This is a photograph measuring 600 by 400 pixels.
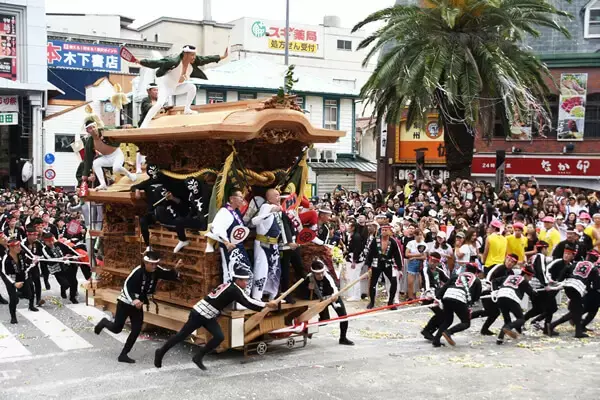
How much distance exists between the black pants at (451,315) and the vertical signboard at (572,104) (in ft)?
70.7

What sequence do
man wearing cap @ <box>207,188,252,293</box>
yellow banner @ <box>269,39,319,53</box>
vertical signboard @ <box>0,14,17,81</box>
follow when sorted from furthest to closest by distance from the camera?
1. yellow banner @ <box>269,39,319,53</box>
2. vertical signboard @ <box>0,14,17,81</box>
3. man wearing cap @ <box>207,188,252,293</box>

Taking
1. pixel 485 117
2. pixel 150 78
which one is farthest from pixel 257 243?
pixel 150 78

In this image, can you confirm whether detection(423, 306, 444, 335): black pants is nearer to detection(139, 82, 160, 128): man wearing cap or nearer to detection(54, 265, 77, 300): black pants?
detection(139, 82, 160, 128): man wearing cap

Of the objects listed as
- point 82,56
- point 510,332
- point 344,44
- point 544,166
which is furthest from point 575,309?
point 344,44

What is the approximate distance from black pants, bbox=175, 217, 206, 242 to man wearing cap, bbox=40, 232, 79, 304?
522 centimetres

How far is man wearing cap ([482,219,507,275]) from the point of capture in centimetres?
1403

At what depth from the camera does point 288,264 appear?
11.1m

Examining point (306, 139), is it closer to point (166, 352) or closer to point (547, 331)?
point (166, 352)

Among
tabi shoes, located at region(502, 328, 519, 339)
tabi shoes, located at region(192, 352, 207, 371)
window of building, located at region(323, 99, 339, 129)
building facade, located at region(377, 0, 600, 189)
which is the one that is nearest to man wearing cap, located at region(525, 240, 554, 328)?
tabi shoes, located at region(502, 328, 519, 339)

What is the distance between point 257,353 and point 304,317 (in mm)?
934

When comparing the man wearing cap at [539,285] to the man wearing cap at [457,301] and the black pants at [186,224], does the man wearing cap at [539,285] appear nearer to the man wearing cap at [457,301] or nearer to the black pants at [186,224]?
the man wearing cap at [457,301]

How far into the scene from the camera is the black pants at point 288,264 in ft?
36.4

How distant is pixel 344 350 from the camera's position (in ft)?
36.5

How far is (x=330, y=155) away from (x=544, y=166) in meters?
12.2
